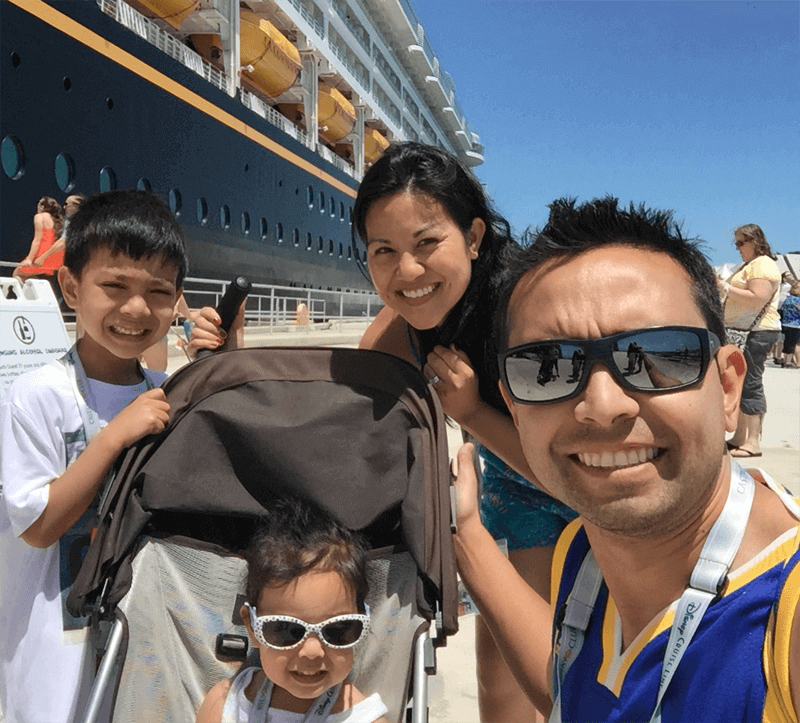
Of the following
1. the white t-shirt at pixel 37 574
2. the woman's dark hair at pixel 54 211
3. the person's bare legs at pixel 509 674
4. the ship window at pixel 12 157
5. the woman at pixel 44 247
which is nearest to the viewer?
the white t-shirt at pixel 37 574

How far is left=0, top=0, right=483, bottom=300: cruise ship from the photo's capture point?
898 centimetres

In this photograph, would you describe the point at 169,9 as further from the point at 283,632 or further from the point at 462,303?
the point at 283,632

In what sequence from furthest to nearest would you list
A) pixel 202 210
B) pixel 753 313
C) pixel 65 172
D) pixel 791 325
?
pixel 791 325
pixel 202 210
pixel 65 172
pixel 753 313

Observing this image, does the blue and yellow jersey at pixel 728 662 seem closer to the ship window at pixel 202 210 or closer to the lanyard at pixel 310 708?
the lanyard at pixel 310 708

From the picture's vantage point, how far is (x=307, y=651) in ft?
5.19

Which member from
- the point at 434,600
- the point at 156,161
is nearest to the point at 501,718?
the point at 434,600

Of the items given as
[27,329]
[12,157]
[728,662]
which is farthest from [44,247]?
[728,662]

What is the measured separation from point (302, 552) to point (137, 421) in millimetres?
547

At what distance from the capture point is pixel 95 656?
1.66 meters

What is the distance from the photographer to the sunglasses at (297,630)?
1.59m

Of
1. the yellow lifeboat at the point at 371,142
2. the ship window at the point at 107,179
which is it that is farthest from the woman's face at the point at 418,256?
the yellow lifeboat at the point at 371,142

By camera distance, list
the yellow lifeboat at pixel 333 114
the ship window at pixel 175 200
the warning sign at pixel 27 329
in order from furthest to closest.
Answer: the yellow lifeboat at pixel 333 114 < the ship window at pixel 175 200 < the warning sign at pixel 27 329

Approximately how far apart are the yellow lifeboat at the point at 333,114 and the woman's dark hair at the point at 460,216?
772 inches

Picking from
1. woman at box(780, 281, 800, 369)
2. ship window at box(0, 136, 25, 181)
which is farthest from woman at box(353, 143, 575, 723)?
woman at box(780, 281, 800, 369)
